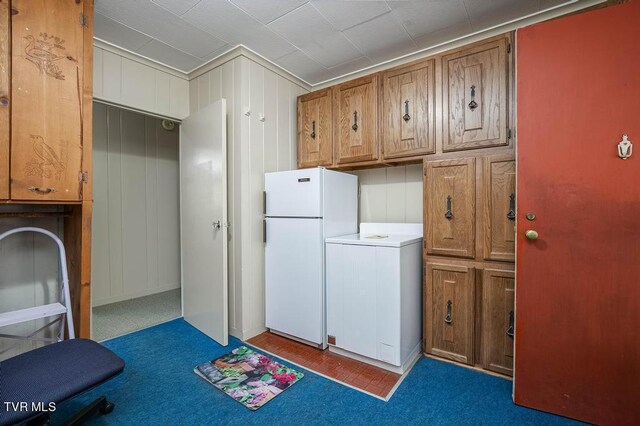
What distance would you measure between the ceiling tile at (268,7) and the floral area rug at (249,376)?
2.52m

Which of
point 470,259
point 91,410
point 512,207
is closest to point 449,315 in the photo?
point 470,259

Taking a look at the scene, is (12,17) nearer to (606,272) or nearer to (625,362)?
(606,272)

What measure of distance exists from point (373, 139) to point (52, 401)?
7.95 ft

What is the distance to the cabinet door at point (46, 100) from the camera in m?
1.55

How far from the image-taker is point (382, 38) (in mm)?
2393

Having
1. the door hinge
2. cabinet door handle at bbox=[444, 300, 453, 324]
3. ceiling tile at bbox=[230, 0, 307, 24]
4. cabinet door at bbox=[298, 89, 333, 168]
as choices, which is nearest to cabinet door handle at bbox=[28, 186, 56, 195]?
the door hinge

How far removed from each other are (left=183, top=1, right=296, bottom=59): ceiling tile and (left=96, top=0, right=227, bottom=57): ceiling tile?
100 mm

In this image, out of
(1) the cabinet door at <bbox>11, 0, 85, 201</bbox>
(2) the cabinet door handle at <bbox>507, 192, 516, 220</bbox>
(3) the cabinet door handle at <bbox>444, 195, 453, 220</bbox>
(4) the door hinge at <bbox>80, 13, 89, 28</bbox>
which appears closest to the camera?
(1) the cabinet door at <bbox>11, 0, 85, 201</bbox>

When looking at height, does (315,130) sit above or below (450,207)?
above

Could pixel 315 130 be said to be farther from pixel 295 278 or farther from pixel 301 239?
pixel 295 278

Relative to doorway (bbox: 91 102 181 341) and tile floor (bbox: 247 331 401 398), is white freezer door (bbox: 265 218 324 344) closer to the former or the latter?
tile floor (bbox: 247 331 401 398)

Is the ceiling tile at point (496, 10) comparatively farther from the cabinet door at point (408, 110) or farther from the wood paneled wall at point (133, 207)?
the wood paneled wall at point (133, 207)

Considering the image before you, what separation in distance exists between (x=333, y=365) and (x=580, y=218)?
1792 millimetres

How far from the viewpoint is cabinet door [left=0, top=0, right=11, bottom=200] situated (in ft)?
4.91
